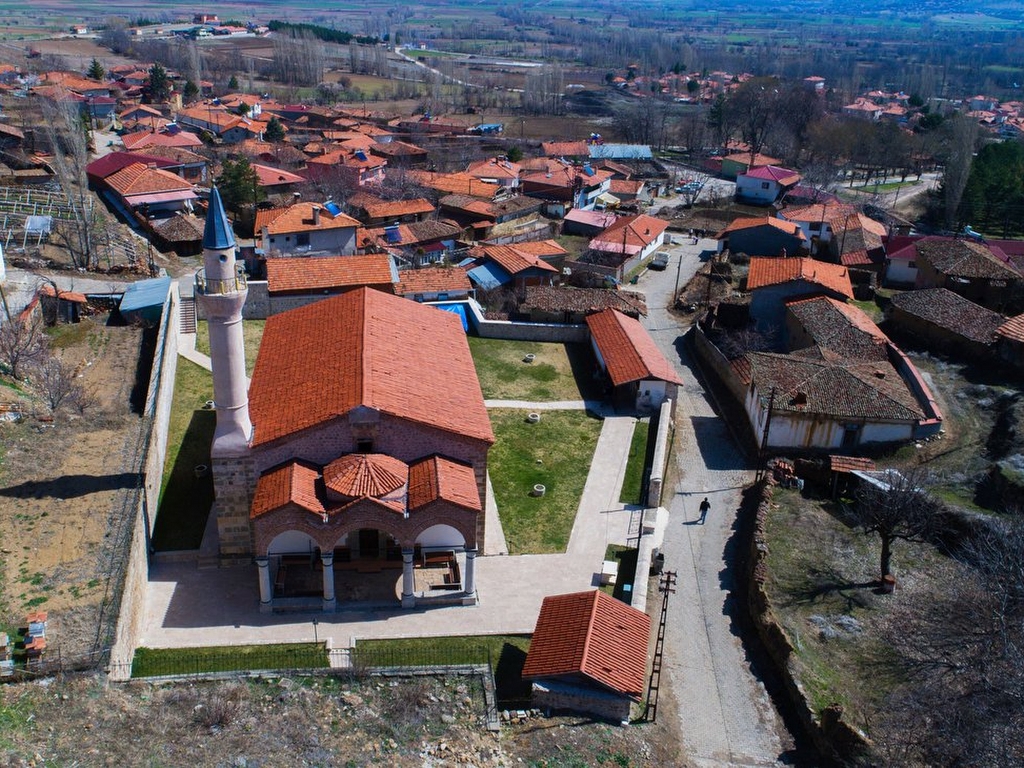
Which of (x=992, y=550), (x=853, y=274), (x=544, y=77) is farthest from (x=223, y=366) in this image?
(x=544, y=77)

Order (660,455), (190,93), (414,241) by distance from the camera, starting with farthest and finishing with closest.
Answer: (190,93) < (414,241) < (660,455)

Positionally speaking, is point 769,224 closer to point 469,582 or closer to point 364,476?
point 469,582

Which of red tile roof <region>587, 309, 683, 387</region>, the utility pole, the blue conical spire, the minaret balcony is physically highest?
the blue conical spire

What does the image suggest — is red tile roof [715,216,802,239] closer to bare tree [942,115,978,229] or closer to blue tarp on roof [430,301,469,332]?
bare tree [942,115,978,229]

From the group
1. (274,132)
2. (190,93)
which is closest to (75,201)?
(274,132)

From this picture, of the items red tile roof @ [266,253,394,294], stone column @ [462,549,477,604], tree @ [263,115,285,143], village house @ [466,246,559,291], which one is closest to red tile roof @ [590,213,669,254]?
village house @ [466,246,559,291]

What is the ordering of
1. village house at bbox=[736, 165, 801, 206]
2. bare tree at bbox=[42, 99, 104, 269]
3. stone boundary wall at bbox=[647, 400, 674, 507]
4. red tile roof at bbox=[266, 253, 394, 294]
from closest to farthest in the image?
stone boundary wall at bbox=[647, 400, 674, 507] < red tile roof at bbox=[266, 253, 394, 294] < bare tree at bbox=[42, 99, 104, 269] < village house at bbox=[736, 165, 801, 206]

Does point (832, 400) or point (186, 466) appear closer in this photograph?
point (186, 466)

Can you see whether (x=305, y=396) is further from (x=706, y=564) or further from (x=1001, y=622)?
(x=1001, y=622)
